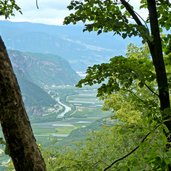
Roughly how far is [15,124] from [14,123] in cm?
1

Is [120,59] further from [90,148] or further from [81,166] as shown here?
[90,148]

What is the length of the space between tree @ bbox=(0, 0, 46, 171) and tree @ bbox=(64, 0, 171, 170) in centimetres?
268

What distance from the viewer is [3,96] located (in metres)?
3.64

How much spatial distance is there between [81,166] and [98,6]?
3.15 meters

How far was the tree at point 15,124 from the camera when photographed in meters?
3.65

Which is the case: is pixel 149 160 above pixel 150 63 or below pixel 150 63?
below

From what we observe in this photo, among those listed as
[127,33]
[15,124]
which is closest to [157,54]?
[127,33]

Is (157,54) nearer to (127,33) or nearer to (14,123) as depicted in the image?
(127,33)

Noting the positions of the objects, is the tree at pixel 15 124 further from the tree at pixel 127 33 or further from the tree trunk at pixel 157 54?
the tree trunk at pixel 157 54

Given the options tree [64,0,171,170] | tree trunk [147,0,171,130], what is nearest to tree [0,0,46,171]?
tree [64,0,171,170]

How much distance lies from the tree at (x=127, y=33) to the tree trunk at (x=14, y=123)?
8.80 feet

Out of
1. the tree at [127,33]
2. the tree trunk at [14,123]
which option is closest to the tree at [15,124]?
the tree trunk at [14,123]

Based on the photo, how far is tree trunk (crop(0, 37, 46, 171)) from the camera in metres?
3.65

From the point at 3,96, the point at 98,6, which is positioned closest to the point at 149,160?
the point at 3,96
